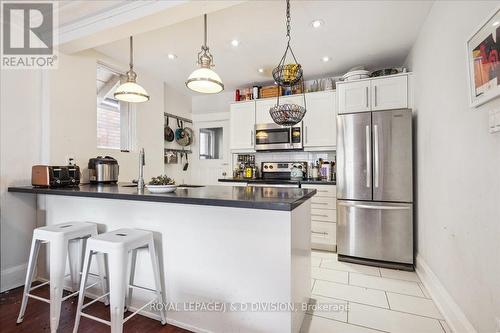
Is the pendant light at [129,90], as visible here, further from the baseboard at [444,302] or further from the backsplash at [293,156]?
the baseboard at [444,302]

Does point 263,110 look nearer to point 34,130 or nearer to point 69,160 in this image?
point 69,160

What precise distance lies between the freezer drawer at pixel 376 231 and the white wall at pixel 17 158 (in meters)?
3.47

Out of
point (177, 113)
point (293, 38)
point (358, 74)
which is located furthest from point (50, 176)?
point (358, 74)

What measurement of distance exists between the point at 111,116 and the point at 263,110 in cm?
221

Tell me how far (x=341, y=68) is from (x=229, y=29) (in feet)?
6.01

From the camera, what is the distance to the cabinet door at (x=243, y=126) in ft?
13.4

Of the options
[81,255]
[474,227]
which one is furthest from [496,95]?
[81,255]

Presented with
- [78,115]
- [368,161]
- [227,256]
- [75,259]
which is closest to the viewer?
[227,256]

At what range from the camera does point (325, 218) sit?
11.1ft

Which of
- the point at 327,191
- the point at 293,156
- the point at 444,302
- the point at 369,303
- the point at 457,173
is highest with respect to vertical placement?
the point at 293,156

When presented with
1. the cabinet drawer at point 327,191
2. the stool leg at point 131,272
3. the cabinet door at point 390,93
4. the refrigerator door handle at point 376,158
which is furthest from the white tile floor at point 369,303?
the cabinet door at point 390,93

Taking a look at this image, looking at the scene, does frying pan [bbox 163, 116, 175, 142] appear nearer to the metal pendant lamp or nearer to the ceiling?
the ceiling

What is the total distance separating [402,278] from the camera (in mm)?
2600

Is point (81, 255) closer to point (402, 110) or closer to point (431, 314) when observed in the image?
point (431, 314)
